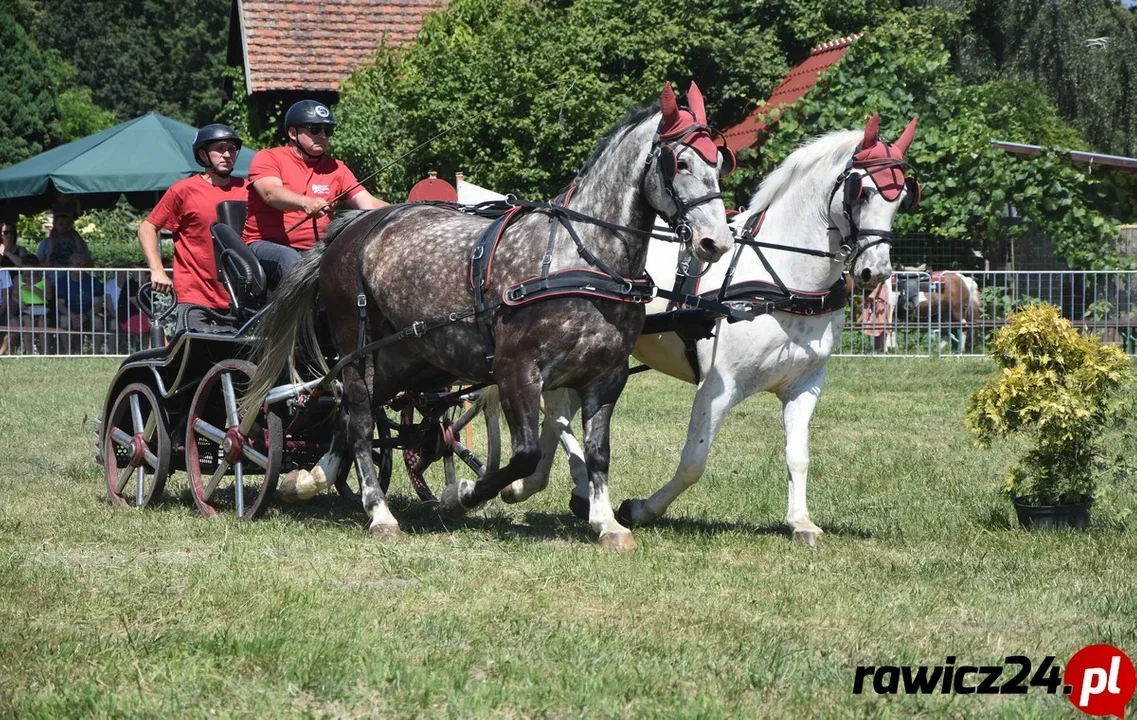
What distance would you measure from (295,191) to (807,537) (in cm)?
323

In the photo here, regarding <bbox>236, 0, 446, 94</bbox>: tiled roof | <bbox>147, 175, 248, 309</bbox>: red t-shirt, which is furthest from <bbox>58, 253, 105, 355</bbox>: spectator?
<bbox>236, 0, 446, 94</bbox>: tiled roof

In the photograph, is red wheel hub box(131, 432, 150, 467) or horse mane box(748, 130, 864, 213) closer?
horse mane box(748, 130, 864, 213)

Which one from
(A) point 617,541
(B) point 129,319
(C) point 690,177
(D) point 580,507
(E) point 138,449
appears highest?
(C) point 690,177

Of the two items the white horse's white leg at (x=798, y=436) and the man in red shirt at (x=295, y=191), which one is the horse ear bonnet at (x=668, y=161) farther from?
the man in red shirt at (x=295, y=191)

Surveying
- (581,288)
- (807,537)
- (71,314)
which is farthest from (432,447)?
(71,314)

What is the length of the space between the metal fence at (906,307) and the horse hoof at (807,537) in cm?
1052

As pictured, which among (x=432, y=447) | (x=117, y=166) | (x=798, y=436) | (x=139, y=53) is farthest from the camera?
(x=139, y=53)

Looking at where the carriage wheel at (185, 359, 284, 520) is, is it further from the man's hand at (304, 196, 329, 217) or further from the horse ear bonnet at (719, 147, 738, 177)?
the horse ear bonnet at (719, 147, 738, 177)

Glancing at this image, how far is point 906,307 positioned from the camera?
696 inches

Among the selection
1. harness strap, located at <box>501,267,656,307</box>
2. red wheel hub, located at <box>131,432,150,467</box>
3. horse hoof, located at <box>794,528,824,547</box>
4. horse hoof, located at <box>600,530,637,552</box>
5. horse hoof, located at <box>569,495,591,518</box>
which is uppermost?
harness strap, located at <box>501,267,656,307</box>

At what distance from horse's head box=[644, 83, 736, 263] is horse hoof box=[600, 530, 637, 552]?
1384 mm

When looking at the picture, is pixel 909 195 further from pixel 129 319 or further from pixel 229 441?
pixel 129 319

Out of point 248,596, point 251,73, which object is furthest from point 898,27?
point 248,596

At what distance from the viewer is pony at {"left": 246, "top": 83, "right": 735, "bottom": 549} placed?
6613mm
